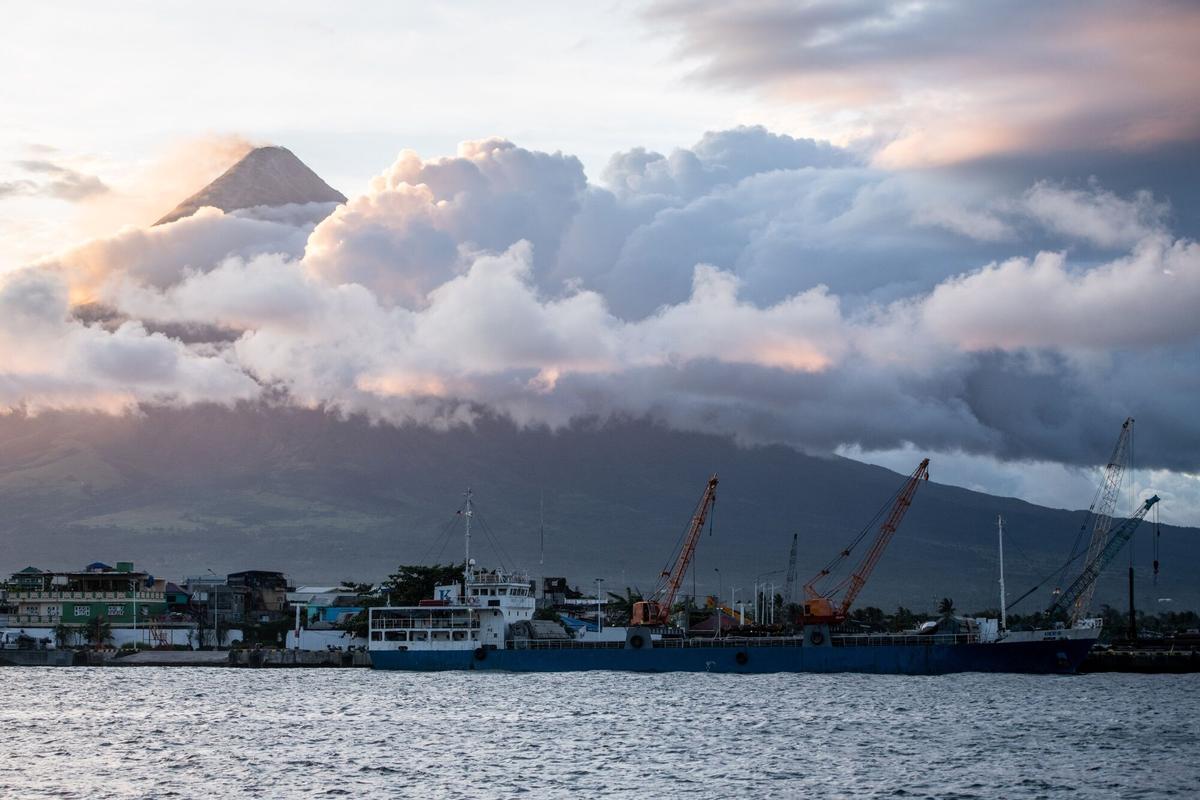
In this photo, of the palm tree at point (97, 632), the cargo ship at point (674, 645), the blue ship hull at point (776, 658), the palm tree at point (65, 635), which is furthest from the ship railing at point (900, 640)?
the palm tree at point (65, 635)

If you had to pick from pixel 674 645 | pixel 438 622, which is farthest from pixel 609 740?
pixel 438 622

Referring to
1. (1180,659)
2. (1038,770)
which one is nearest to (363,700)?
(1038,770)

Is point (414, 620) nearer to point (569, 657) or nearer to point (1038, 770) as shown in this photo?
point (569, 657)

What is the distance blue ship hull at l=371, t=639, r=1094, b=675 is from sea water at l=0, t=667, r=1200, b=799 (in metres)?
10.3

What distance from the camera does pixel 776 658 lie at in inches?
5753

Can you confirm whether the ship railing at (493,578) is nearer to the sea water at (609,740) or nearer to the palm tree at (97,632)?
the sea water at (609,740)

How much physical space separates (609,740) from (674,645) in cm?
7228

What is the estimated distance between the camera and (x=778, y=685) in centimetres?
12706

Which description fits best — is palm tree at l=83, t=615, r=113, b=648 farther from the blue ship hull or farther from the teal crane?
the teal crane

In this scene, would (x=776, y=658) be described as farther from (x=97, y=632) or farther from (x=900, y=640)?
(x=97, y=632)

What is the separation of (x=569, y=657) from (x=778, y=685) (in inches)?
1195

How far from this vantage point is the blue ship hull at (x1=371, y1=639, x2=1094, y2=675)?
14175 centimetres

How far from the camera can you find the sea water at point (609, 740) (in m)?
66.5

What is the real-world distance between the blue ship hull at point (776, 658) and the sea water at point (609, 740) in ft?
33.6
